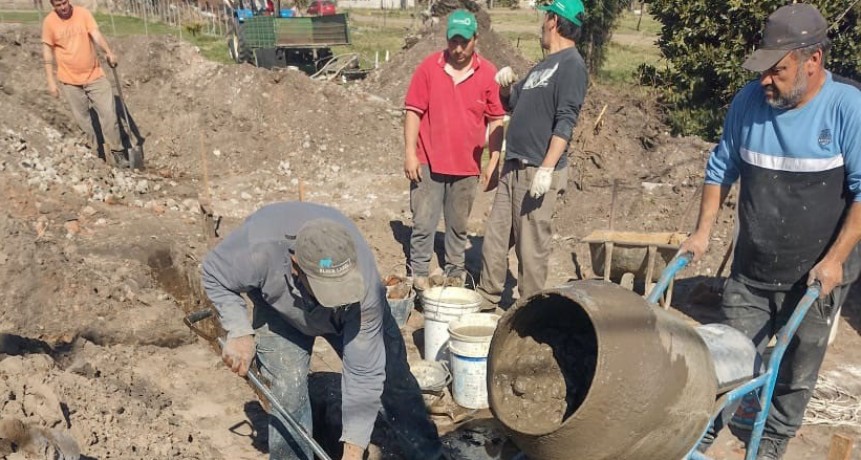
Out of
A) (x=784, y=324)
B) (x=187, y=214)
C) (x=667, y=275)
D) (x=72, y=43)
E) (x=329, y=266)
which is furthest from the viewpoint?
(x=72, y=43)

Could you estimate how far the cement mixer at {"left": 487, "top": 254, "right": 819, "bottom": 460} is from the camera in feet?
6.70

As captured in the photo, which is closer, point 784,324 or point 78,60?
point 784,324

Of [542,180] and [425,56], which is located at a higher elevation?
[425,56]

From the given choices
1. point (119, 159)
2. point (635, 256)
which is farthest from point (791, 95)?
point (119, 159)

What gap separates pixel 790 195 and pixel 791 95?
0.47 m

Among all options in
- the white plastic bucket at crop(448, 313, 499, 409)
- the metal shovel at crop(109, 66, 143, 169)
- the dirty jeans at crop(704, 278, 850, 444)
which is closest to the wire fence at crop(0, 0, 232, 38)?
the metal shovel at crop(109, 66, 143, 169)

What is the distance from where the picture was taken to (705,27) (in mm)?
8617

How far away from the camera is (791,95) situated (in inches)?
117

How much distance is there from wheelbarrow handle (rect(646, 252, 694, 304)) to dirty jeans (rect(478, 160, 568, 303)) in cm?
153

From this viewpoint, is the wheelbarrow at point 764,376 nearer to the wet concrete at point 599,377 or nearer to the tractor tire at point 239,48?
the wet concrete at point 599,377

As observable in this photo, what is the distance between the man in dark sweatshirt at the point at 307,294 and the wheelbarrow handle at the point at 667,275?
115 cm

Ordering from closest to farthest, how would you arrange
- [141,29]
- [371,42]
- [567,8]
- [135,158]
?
[567,8], [135,158], [141,29], [371,42]

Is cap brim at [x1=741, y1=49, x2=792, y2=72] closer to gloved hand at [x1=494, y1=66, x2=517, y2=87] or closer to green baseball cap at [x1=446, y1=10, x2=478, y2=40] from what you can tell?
gloved hand at [x1=494, y1=66, x2=517, y2=87]

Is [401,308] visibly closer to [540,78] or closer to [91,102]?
[540,78]
